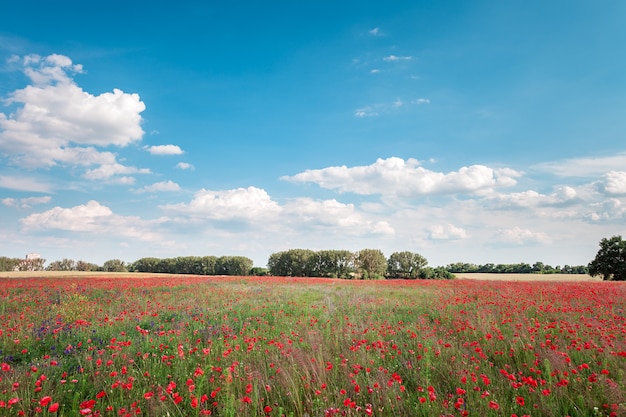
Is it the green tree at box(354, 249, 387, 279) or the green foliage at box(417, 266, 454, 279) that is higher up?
the green tree at box(354, 249, 387, 279)

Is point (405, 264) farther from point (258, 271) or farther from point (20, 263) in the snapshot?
point (20, 263)

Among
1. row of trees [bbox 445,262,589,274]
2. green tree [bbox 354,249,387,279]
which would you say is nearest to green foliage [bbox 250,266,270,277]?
green tree [bbox 354,249,387,279]

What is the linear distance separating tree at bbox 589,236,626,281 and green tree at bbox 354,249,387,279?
115ft

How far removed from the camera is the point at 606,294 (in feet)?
44.9

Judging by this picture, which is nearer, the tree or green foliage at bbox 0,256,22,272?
the tree

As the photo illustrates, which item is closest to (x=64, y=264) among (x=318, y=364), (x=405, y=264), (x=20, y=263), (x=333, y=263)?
(x=20, y=263)

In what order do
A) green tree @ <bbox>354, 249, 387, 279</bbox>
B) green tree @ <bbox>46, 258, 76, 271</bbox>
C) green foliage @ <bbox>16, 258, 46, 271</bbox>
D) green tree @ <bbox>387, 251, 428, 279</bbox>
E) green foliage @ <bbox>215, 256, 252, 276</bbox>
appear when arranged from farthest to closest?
green tree @ <bbox>46, 258, 76, 271</bbox> → green foliage @ <bbox>16, 258, 46, 271</bbox> → green foliage @ <bbox>215, 256, 252, 276</bbox> → green tree @ <bbox>387, 251, 428, 279</bbox> → green tree @ <bbox>354, 249, 387, 279</bbox>

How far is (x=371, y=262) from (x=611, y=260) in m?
39.0

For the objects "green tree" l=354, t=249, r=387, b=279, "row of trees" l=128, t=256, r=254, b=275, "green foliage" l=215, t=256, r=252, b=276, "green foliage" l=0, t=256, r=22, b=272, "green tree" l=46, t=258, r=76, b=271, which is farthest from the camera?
"green tree" l=46, t=258, r=76, b=271

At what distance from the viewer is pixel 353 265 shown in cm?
7456

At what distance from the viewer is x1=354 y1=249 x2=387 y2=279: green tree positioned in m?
73.2

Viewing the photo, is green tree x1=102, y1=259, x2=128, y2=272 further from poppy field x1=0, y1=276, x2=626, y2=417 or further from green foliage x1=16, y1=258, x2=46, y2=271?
poppy field x1=0, y1=276, x2=626, y2=417

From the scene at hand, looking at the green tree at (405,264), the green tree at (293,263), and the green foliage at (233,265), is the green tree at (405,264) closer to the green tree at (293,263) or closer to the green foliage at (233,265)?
the green tree at (293,263)

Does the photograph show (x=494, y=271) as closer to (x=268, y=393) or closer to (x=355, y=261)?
(x=355, y=261)
